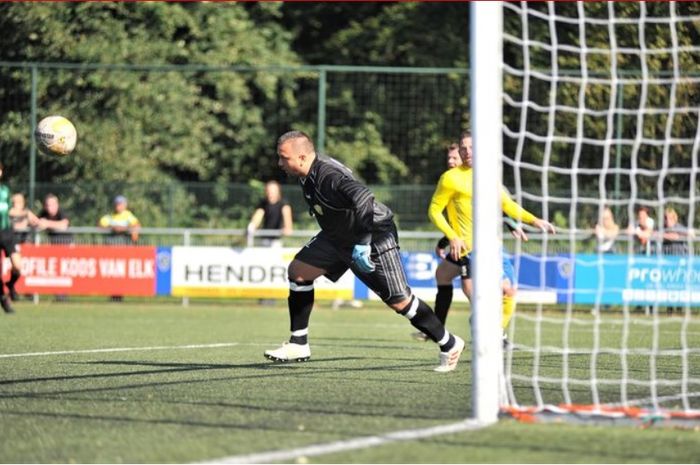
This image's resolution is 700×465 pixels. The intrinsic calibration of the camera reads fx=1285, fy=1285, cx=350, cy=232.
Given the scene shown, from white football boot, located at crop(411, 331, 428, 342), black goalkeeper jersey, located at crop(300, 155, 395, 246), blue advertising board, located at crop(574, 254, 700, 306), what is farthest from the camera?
blue advertising board, located at crop(574, 254, 700, 306)

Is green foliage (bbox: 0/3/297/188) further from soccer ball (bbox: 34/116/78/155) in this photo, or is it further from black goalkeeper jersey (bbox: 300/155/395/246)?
black goalkeeper jersey (bbox: 300/155/395/246)

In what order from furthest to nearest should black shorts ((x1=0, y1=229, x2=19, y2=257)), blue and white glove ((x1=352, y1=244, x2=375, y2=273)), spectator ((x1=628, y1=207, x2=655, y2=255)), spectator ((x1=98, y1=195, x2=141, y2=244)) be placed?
spectator ((x1=98, y1=195, x2=141, y2=244)) → spectator ((x1=628, y1=207, x2=655, y2=255)) → black shorts ((x1=0, y1=229, x2=19, y2=257)) → blue and white glove ((x1=352, y1=244, x2=375, y2=273))

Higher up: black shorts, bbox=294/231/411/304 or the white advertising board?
black shorts, bbox=294/231/411/304

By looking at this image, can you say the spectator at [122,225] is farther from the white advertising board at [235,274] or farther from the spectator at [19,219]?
the spectator at [19,219]

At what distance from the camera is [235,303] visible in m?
23.2

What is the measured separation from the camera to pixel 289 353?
422 inches

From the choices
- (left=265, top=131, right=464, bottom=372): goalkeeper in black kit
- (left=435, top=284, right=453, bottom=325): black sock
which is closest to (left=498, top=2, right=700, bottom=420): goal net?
(left=265, top=131, right=464, bottom=372): goalkeeper in black kit

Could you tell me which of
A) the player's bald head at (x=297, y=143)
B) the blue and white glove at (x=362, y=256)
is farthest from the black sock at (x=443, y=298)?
the blue and white glove at (x=362, y=256)

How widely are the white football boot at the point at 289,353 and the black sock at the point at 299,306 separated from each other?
5cm

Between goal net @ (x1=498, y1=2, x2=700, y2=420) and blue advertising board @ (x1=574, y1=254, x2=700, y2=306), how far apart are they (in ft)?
0.10

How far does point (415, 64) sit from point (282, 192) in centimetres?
1153

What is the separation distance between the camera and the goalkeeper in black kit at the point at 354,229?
9688 mm

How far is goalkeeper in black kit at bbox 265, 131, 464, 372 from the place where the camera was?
9.69m

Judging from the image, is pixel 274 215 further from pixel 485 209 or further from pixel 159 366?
pixel 485 209
